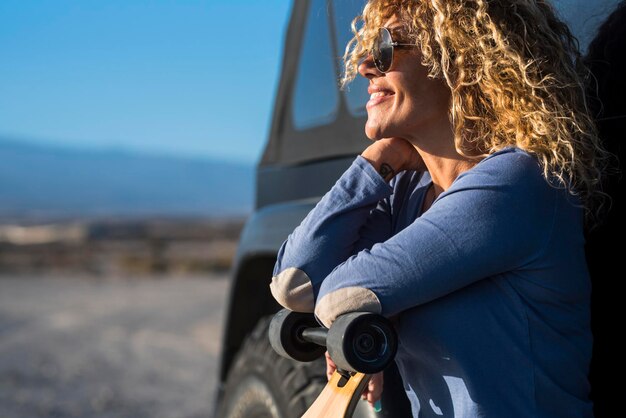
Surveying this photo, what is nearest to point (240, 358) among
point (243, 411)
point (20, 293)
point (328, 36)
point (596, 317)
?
point (243, 411)

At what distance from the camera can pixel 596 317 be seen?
2121 mm

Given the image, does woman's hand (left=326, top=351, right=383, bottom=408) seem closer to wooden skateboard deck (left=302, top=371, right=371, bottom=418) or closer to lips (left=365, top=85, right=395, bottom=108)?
wooden skateboard deck (left=302, top=371, right=371, bottom=418)

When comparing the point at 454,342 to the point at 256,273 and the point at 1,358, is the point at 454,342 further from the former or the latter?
the point at 1,358

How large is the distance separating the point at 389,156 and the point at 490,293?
0.49m

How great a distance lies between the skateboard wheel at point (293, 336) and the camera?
2.15 metres

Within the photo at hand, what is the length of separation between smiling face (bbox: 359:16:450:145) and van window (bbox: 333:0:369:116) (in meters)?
0.61

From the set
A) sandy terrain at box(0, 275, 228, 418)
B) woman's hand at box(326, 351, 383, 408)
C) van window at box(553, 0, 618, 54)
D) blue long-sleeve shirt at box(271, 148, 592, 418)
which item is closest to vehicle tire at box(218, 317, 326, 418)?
woman's hand at box(326, 351, 383, 408)

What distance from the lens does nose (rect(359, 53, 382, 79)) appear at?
219 cm

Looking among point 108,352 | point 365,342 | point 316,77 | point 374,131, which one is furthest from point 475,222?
point 108,352

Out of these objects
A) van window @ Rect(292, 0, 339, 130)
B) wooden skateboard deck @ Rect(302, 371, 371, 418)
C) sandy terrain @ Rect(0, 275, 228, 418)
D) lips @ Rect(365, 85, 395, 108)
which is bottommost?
sandy terrain @ Rect(0, 275, 228, 418)

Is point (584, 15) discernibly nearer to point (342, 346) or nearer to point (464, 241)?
point (464, 241)

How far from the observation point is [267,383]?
290cm

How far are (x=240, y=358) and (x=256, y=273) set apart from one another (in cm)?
35

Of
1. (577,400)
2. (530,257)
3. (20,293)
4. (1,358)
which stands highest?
(530,257)
